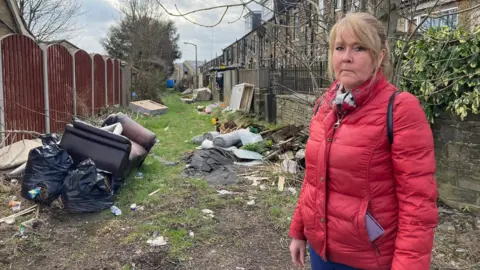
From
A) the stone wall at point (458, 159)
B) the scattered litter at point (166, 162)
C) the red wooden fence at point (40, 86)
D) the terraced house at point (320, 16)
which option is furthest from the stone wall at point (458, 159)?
the red wooden fence at point (40, 86)

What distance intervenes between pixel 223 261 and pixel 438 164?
3390mm

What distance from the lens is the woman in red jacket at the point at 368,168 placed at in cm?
145

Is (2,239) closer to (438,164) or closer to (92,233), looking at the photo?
(92,233)

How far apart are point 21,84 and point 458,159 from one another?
8.26 meters

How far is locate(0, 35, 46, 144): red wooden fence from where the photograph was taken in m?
7.41

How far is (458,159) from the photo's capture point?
4.99m

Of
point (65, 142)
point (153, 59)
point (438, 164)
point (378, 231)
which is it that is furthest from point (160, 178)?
point (153, 59)

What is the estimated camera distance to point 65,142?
5.34m

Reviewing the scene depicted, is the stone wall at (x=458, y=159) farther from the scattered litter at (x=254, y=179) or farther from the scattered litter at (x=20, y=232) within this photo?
the scattered litter at (x=20, y=232)

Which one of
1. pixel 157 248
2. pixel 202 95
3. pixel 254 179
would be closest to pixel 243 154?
pixel 254 179

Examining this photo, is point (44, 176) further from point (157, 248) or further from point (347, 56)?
point (347, 56)

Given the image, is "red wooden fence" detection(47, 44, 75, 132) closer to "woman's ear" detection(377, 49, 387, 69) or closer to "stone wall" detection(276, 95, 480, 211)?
"stone wall" detection(276, 95, 480, 211)

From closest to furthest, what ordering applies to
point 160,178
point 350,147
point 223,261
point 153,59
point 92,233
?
point 350,147
point 223,261
point 92,233
point 160,178
point 153,59

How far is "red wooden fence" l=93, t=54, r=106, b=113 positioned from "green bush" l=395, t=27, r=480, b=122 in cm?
1168
